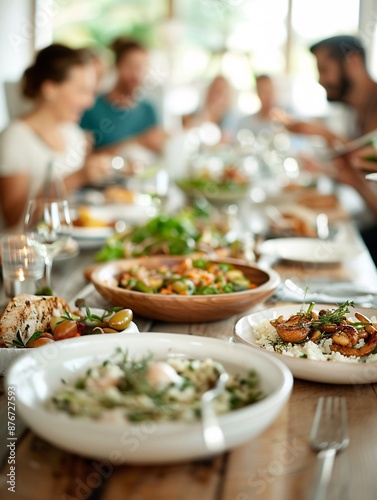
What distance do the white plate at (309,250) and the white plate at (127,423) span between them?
987mm

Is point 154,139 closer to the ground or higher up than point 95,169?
closer to the ground

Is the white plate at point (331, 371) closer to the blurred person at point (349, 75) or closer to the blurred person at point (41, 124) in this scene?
the blurred person at point (41, 124)

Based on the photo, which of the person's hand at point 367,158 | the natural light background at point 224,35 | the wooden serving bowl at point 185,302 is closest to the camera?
the wooden serving bowl at point 185,302

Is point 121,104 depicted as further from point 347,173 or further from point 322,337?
point 322,337

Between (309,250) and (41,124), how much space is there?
6.16 feet

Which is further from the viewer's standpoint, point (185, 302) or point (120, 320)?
point (185, 302)

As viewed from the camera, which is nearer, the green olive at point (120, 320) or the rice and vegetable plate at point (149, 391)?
the rice and vegetable plate at point (149, 391)

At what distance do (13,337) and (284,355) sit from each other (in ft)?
1.43

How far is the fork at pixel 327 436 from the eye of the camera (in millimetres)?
748

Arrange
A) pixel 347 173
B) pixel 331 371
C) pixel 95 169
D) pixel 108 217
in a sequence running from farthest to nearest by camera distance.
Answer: pixel 347 173
pixel 95 169
pixel 108 217
pixel 331 371

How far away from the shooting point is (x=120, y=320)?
1.13 metres

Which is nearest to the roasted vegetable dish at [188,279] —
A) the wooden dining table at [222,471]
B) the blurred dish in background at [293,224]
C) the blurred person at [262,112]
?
the wooden dining table at [222,471]

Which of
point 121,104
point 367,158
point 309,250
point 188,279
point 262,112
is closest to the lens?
point 188,279

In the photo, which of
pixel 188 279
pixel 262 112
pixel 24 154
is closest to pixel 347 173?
pixel 24 154
